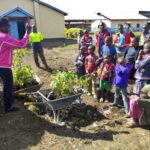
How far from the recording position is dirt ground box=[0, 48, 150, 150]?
543cm

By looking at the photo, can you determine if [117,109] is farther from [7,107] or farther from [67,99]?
[7,107]

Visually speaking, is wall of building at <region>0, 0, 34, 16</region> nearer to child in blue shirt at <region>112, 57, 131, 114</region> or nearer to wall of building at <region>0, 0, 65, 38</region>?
wall of building at <region>0, 0, 65, 38</region>

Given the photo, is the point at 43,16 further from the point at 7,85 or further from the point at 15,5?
the point at 7,85

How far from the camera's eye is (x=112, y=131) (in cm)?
602

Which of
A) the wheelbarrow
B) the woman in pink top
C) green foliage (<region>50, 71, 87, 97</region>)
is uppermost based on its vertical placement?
the woman in pink top

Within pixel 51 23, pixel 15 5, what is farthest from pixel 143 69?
pixel 51 23

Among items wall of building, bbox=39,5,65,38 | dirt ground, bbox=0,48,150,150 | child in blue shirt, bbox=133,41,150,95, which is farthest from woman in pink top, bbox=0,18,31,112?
wall of building, bbox=39,5,65,38

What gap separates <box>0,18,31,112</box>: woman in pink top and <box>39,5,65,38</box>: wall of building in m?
20.4

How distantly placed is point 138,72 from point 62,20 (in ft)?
71.6

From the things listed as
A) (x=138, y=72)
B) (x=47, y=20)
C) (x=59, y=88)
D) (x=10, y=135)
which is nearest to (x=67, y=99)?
(x=59, y=88)

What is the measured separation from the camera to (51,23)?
27.0m

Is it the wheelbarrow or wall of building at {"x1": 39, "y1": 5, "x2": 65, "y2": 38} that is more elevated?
wall of building at {"x1": 39, "y1": 5, "x2": 65, "y2": 38}

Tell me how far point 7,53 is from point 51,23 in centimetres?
2121

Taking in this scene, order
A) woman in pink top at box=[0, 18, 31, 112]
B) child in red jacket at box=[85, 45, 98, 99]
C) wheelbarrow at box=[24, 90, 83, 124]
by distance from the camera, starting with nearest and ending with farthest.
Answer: wheelbarrow at box=[24, 90, 83, 124] → woman in pink top at box=[0, 18, 31, 112] → child in red jacket at box=[85, 45, 98, 99]
